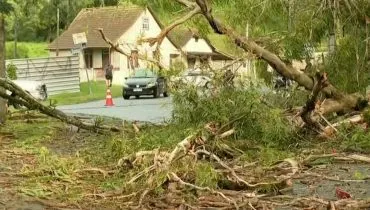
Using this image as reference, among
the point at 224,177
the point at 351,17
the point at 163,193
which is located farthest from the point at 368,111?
the point at 163,193

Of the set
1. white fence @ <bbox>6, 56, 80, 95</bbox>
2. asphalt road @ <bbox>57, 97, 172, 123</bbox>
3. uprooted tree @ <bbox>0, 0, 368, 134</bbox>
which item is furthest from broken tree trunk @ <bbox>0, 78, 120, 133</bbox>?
white fence @ <bbox>6, 56, 80, 95</bbox>

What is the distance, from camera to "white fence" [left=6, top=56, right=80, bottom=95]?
37219mm

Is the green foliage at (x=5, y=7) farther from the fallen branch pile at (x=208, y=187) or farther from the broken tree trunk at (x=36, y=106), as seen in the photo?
the fallen branch pile at (x=208, y=187)

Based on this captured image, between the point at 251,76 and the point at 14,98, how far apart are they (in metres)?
4.48

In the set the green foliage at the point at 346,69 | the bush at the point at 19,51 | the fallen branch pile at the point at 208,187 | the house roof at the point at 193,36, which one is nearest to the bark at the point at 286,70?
the green foliage at the point at 346,69

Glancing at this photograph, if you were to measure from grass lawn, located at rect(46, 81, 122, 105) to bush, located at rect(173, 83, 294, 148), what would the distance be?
18473 millimetres

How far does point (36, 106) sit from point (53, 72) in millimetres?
25839

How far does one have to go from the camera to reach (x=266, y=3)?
12.4 m

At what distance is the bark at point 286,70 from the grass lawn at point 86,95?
58.8 feet

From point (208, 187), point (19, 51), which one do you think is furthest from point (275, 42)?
point (19, 51)

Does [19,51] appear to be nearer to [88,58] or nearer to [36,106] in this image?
[88,58]

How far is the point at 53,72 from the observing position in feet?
125

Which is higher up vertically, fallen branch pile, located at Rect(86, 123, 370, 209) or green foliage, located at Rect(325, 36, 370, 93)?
green foliage, located at Rect(325, 36, 370, 93)

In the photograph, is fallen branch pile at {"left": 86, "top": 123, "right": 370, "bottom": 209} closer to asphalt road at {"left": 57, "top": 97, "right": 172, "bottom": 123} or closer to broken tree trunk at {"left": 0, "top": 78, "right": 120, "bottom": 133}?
asphalt road at {"left": 57, "top": 97, "right": 172, "bottom": 123}
